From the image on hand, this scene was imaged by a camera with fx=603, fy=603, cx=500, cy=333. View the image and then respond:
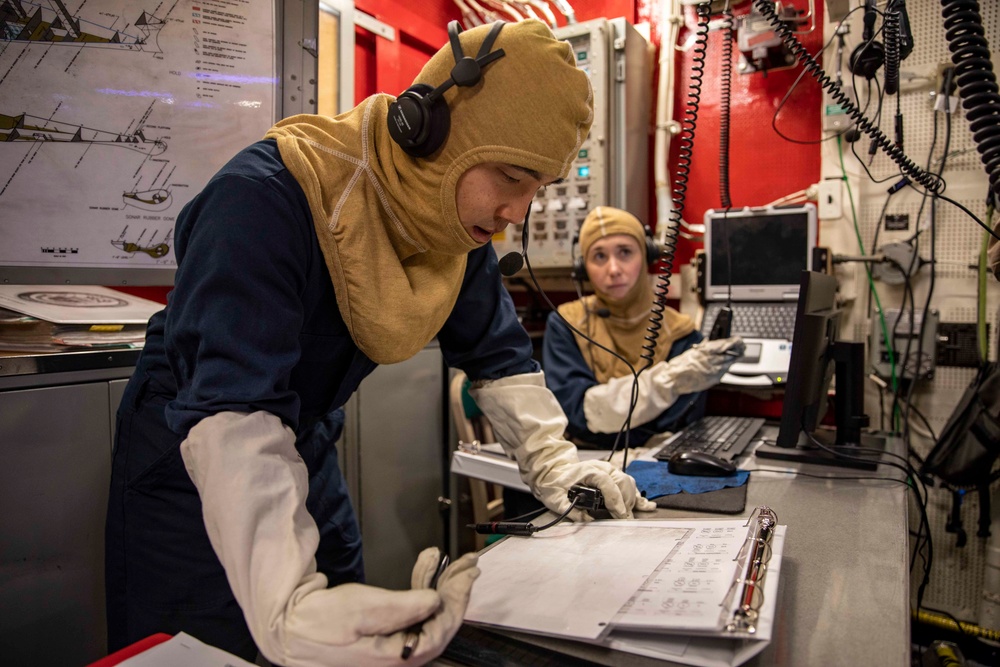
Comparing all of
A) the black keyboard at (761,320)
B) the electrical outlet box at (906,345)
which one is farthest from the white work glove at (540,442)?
the electrical outlet box at (906,345)

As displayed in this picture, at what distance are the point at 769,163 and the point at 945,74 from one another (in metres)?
0.64

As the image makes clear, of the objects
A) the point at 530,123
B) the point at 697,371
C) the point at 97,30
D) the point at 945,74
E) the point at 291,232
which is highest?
the point at 945,74

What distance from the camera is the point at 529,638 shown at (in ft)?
2.01

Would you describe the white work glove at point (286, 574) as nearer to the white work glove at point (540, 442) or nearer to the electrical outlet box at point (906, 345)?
the white work glove at point (540, 442)

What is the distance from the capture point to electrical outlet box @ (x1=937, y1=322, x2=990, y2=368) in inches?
82.6

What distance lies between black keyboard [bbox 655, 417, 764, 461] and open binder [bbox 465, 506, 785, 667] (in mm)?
512

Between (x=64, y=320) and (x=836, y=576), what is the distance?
1435mm

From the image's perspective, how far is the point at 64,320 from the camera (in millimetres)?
1235

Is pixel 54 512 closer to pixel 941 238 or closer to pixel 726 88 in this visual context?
pixel 726 88

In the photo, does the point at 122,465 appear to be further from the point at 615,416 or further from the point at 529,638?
the point at 615,416

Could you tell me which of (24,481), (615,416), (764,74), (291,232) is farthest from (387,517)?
(764,74)

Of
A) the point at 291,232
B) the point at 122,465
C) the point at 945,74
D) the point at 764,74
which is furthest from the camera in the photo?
the point at 764,74

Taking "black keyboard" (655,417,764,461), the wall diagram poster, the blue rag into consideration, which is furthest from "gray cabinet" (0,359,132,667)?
"black keyboard" (655,417,764,461)

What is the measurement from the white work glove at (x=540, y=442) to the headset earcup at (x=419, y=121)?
0.46 m
